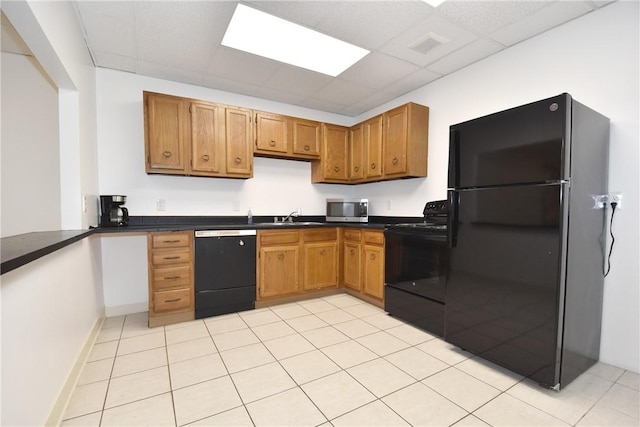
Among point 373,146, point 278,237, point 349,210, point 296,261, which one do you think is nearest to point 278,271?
point 296,261

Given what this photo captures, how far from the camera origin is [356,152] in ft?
13.3

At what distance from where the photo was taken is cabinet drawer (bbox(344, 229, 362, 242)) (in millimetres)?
3487

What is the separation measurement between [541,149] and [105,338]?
3.60 metres

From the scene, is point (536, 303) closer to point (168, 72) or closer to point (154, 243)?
point (154, 243)

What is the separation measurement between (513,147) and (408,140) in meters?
1.44

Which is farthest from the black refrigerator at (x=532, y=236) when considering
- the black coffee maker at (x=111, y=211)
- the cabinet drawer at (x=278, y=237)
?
the black coffee maker at (x=111, y=211)

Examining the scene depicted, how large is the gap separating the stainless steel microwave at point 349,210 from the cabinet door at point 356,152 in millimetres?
364

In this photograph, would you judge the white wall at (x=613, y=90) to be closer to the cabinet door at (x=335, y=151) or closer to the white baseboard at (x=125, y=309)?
the cabinet door at (x=335, y=151)

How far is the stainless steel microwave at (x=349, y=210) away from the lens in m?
4.00

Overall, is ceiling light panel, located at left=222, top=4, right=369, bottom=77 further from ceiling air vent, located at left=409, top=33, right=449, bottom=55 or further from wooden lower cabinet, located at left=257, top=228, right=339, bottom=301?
wooden lower cabinet, located at left=257, top=228, right=339, bottom=301

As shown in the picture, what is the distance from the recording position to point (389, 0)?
78.8 inches

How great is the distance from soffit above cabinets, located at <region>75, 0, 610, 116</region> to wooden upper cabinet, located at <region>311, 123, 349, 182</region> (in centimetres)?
71

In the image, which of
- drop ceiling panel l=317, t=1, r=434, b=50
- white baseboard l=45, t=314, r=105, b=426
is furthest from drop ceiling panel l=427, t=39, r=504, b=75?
white baseboard l=45, t=314, r=105, b=426

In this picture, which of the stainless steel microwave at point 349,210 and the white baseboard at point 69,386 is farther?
the stainless steel microwave at point 349,210
